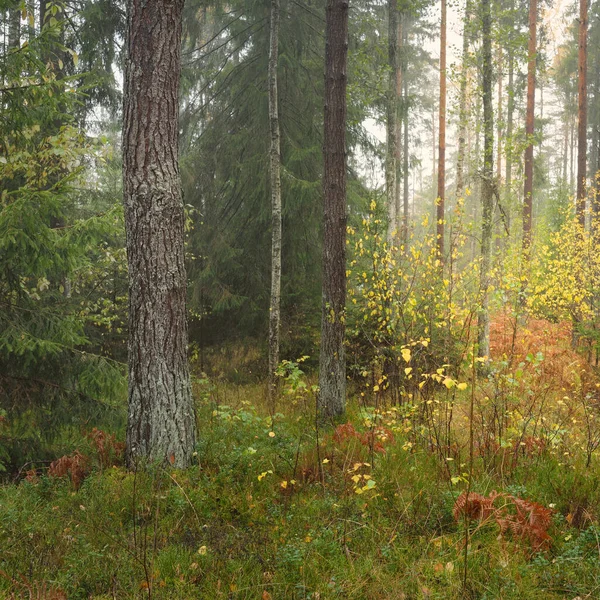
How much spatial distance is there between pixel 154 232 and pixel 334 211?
3.16 metres

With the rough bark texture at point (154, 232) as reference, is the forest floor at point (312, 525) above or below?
below

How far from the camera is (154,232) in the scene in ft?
15.8

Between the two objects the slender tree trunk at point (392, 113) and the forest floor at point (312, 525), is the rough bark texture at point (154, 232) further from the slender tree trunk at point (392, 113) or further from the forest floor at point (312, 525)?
the slender tree trunk at point (392, 113)

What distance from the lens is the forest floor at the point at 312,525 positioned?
9.88 ft

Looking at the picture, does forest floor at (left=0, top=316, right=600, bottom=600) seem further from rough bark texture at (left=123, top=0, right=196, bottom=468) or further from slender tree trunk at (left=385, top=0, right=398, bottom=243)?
slender tree trunk at (left=385, top=0, right=398, bottom=243)

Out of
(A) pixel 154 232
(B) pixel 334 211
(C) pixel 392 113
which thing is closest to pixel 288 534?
(A) pixel 154 232

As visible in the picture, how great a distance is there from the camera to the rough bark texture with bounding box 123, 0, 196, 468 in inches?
188

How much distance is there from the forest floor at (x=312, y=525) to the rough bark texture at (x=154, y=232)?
477 mm

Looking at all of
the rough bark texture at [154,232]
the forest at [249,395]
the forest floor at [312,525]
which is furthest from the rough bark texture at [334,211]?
the rough bark texture at [154,232]

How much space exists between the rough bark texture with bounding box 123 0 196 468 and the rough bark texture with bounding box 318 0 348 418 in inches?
110

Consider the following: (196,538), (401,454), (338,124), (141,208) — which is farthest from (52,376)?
(338,124)

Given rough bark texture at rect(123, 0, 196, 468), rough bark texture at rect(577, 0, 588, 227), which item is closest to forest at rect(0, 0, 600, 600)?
rough bark texture at rect(123, 0, 196, 468)

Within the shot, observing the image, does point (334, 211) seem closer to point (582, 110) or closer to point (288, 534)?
point (288, 534)

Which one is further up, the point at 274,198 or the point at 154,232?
the point at 274,198
